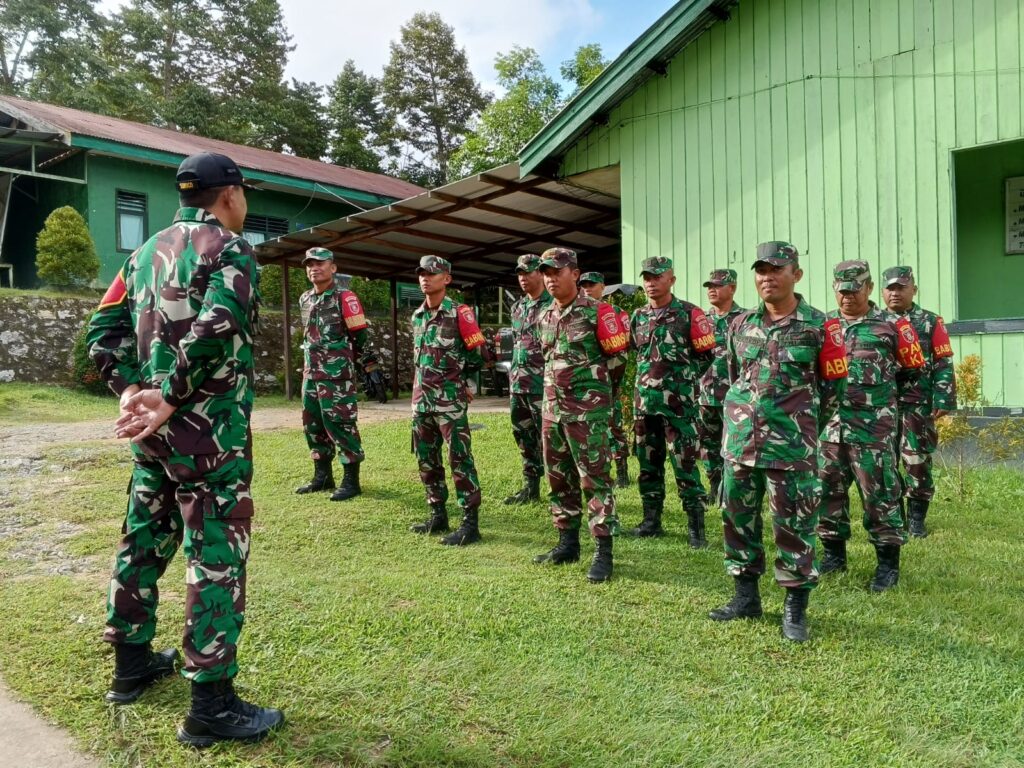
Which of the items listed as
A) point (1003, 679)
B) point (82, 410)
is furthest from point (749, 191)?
point (82, 410)

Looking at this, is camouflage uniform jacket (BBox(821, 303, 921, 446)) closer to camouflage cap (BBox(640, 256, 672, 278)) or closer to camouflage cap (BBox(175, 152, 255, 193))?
camouflage cap (BBox(640, 256, 672, 278))

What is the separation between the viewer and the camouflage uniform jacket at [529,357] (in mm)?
6234

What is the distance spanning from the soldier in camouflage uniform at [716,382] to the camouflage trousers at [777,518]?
75.5 inches

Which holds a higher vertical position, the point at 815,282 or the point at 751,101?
the point at 751,101

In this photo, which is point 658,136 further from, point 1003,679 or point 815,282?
point 1003,679

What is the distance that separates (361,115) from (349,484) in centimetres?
3057

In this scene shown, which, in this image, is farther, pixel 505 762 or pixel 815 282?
pixel 815 282

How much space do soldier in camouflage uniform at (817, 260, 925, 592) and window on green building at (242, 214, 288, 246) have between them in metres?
15.9

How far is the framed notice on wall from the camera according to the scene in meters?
8.17

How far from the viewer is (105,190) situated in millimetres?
15289

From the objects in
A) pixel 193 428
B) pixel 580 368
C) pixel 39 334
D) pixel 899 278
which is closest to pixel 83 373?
pixel 39 334

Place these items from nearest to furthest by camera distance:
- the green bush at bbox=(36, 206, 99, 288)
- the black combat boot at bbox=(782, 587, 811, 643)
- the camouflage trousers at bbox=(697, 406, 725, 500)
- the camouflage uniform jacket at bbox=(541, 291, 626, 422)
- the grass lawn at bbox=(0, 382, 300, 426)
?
the black combat boot at bbox=(782, 587, 811, 643) < the camouflage uniform jacket at bbox=(541, 291, 626, 422) < the camouflage trousers at bbox=(697, 406, 725, 500) < the grass lawn at bbox=(0, 382, 300, 426) < the green bush at bbox=(36, 206, 99, 288)

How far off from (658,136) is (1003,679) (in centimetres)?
706

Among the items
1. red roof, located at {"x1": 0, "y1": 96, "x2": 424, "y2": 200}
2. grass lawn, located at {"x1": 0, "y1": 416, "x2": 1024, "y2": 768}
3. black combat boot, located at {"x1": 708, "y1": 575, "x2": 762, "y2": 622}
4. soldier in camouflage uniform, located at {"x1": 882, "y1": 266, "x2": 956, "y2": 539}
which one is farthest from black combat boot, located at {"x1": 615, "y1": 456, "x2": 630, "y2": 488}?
red roof, located at {"x1": 0, "y1": 96, "x2": 424, "y2": 200}
